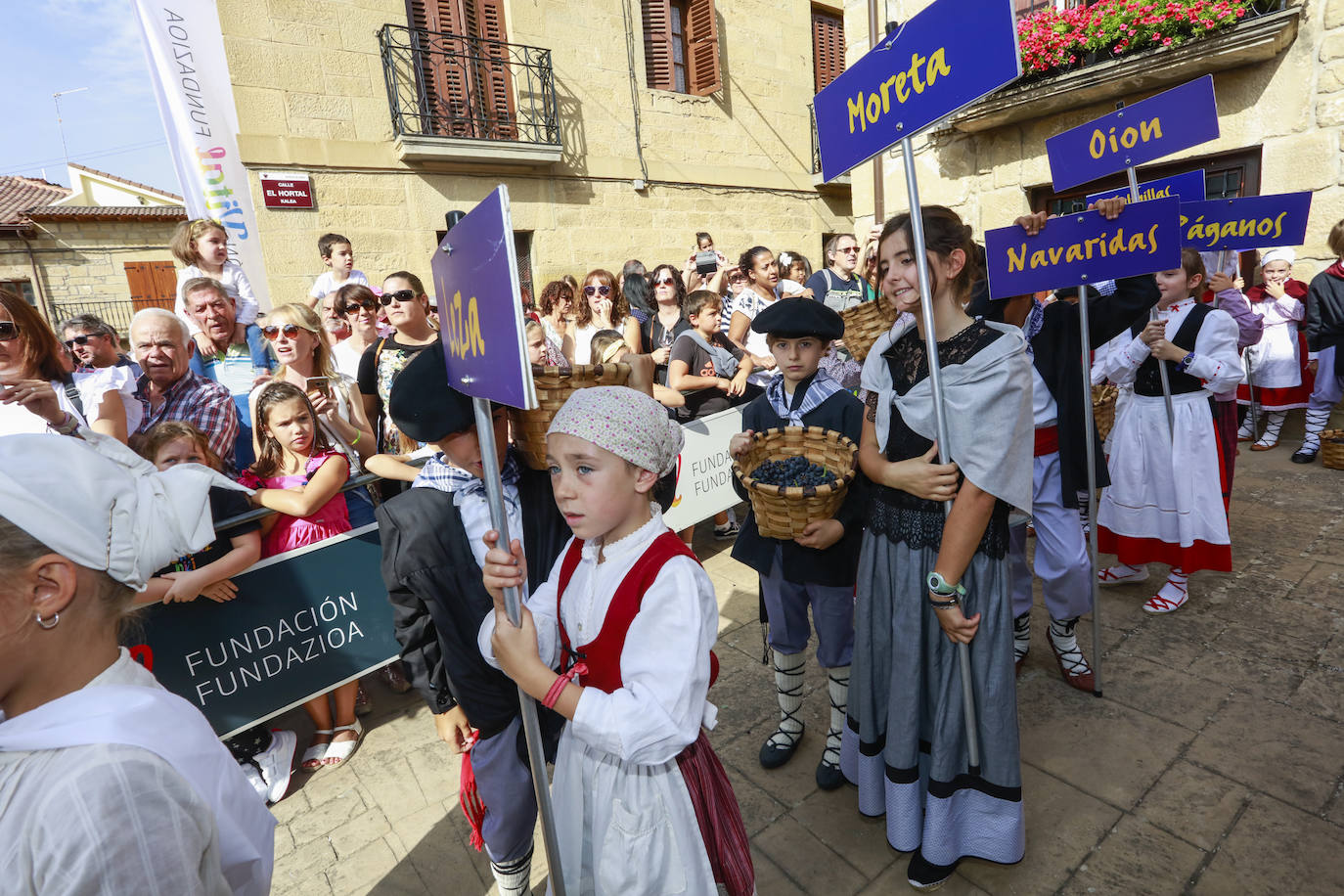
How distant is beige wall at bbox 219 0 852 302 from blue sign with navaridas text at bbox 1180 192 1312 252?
9.36 m

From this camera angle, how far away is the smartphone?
363 centimetres

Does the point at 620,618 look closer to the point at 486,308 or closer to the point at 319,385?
the point at 486,308

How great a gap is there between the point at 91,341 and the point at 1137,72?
31.5 ft

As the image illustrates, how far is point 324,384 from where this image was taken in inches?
145

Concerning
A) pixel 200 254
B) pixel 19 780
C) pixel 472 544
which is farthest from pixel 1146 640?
pixel 200 254

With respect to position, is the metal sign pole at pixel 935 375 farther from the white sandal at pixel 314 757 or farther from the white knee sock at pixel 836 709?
the white sandal at pixel 314 757

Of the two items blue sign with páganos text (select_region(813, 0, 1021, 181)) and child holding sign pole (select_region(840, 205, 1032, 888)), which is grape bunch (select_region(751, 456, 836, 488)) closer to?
child holding sign pole (select_region(840, 205, 1032, 888))

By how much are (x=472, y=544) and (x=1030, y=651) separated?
10.3ft

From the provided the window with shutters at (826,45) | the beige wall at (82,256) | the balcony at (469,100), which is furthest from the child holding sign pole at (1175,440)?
the beige wall at (82,256)

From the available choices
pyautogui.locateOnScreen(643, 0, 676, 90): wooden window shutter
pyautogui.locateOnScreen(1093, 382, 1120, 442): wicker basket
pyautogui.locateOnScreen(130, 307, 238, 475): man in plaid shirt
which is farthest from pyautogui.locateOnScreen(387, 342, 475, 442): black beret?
pyautogui.locateOnScreen(643, 0, 676, 90): wooden window shutter

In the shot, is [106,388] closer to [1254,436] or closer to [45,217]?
[1254,436]

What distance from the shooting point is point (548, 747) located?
6.91 feet

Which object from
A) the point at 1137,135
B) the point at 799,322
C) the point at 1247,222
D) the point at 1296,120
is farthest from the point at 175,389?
the point at 1296,120

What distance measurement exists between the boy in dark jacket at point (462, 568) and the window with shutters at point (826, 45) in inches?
617
